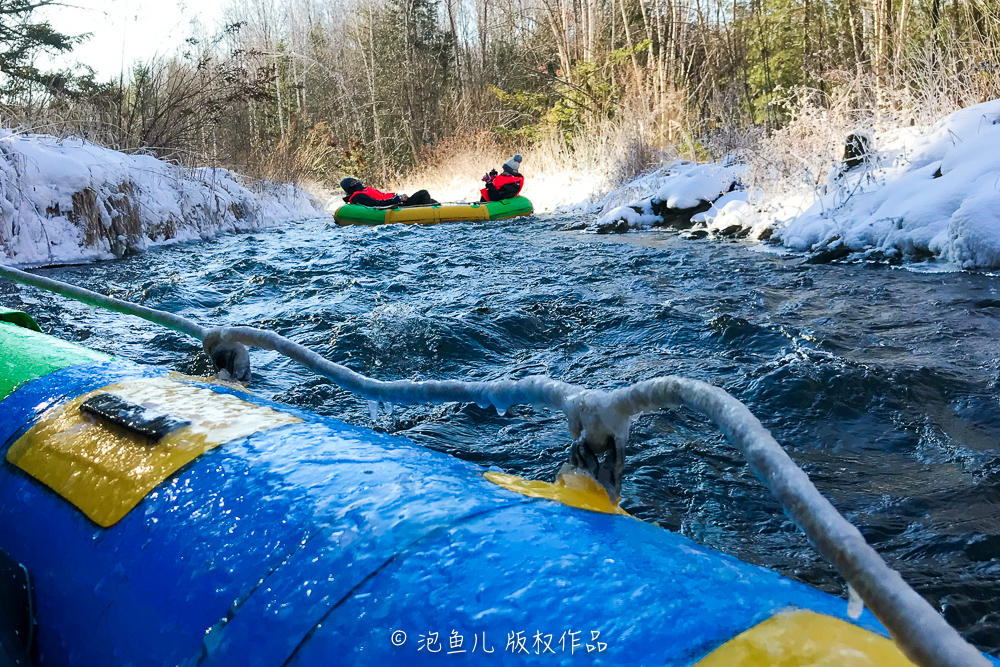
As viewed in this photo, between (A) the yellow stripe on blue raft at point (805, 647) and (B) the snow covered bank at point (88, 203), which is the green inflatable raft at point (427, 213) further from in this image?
(A) the yellow stripe on blue raft at point (805, 647)

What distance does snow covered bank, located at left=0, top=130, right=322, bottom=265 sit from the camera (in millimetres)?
6680

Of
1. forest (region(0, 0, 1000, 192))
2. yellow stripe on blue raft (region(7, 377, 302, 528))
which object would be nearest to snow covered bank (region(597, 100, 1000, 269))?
forest (region(0, 0, 1000, 192))

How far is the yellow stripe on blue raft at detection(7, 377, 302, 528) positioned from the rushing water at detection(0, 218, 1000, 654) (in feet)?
3.54

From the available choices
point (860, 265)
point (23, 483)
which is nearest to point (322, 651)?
point (23, 483)

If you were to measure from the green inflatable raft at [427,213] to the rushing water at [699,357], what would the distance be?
4.07 metres

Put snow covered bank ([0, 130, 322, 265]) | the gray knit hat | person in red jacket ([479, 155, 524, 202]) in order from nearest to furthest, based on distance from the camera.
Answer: snow covered bank ([0, 130, 322, 265])
person in red jacket ([479, 155, 524, 202])
the gray knit hat

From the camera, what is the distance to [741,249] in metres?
6.23

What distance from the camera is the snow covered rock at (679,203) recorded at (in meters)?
8.24

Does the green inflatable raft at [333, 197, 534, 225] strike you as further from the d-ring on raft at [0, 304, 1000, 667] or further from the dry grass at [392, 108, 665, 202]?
the d-ring on raft at [0, 304, 1000, 667]

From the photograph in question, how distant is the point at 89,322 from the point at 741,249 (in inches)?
196

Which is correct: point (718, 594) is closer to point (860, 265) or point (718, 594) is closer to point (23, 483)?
point (23, 483)

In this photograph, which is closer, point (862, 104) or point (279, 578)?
point (279, 578)

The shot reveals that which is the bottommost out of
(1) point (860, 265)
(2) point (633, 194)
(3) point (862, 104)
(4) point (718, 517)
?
(4) point (718, 517)

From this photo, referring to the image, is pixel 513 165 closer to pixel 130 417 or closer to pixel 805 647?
pixel 130 417
